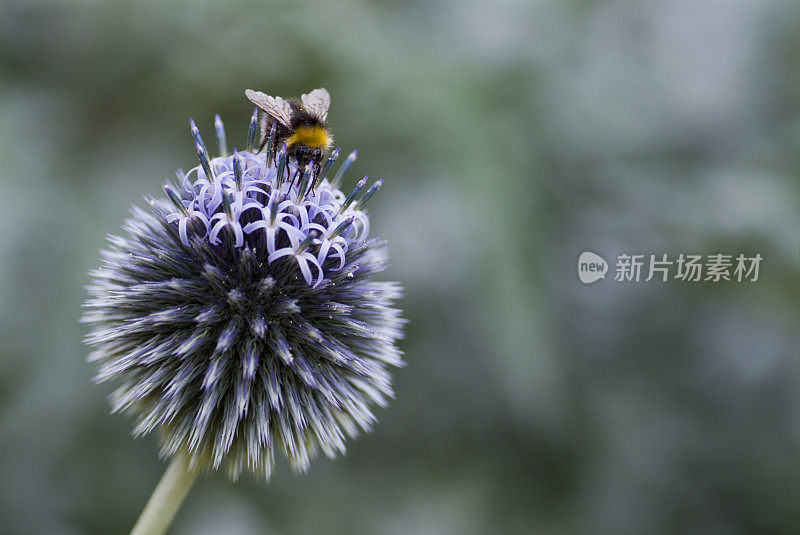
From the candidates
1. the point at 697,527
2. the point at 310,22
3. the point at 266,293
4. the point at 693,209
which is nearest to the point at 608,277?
the point at 693,209

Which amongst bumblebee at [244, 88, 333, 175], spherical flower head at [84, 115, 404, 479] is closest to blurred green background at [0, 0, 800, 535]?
spherical flower head at [84, 115, 404, 479]

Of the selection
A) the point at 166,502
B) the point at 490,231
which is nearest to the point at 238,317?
the point at 166,502

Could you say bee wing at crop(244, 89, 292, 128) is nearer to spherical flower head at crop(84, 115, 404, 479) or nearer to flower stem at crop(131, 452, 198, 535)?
spherical flower head at crop(84, 115, 404, 479)

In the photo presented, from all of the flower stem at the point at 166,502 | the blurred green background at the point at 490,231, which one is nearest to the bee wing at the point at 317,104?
the flower stem at the point at 166,502

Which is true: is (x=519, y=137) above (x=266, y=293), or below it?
above

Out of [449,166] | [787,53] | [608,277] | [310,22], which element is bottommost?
[608,277]

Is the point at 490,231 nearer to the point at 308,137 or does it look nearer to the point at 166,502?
the point at 308,137

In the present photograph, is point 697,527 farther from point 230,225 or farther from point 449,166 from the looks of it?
point 230,225
